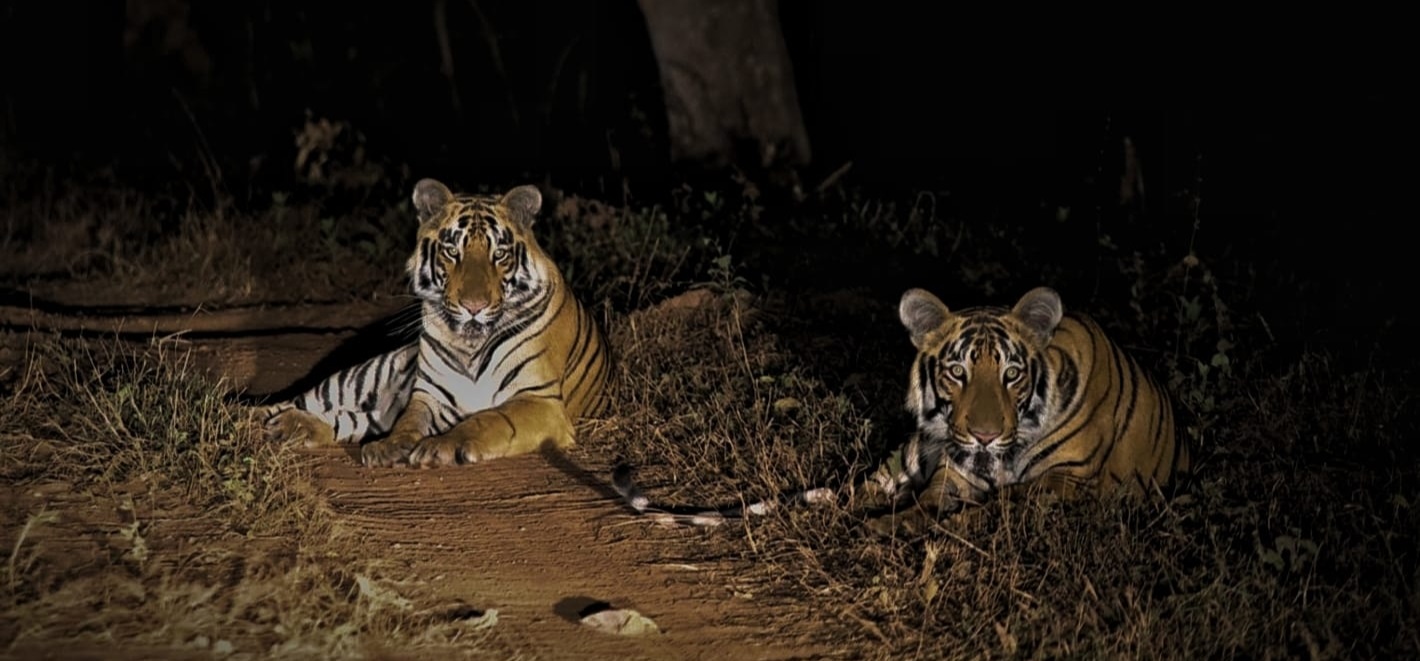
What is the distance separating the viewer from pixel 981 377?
15.2 feet

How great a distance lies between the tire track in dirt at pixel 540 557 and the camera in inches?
157

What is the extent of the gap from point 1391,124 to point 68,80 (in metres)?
13.1

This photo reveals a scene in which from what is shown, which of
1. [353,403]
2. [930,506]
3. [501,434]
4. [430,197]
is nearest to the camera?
[930,506]

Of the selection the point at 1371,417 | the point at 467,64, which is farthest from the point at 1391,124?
the point at 467,64

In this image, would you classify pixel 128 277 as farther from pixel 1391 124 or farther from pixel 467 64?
pixel 467 64

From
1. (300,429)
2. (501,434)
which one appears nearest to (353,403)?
(300,429)

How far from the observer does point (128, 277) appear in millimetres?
7930

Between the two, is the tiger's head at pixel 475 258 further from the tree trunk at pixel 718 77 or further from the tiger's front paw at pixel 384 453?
the tree trunk at pixel 718 77

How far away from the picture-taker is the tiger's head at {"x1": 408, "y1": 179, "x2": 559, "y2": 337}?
566 cm

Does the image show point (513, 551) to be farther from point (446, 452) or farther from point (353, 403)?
point (353, 403)

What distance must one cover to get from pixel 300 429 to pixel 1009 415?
7.76 feet

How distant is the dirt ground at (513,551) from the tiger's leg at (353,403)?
164 mm

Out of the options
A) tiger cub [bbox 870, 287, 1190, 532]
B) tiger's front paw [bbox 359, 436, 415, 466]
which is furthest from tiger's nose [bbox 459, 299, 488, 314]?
tiger cub [bbox 870, 287, 1190, 532]

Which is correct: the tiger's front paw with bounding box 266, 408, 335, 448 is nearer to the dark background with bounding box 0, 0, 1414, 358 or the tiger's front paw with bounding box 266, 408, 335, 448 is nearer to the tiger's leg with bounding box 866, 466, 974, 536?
the tiger's leg with bounding box 866, 466, 974, 536
